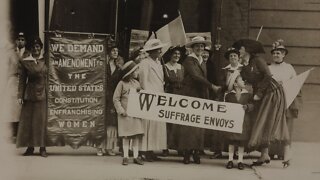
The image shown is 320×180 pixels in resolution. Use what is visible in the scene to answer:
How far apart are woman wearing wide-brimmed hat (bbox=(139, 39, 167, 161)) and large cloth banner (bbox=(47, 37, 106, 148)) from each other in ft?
2.14

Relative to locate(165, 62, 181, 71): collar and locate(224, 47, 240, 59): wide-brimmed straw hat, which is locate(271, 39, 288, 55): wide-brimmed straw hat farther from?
locate(165, 62, 181, 71): collar

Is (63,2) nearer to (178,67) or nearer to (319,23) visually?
(178,67)

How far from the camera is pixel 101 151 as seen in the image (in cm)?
895

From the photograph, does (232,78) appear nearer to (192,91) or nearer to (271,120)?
(192,91)

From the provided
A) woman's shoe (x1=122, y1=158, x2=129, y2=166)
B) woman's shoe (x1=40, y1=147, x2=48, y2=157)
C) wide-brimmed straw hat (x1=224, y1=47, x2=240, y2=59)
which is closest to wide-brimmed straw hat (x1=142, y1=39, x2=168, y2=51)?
wide-brimmed straw hat (x1=224, y1=47, x2=240, y2=59)

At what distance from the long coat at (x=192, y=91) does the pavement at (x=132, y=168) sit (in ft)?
1.03

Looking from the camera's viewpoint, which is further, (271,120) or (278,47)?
(278,47)

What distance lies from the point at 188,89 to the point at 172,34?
3.06 ft

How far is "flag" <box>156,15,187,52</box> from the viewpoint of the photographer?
29.1 feet

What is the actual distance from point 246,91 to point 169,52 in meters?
1.25

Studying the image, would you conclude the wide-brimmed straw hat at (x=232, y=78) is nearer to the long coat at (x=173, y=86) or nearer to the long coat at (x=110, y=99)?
the long coat at (x=173, y=86)

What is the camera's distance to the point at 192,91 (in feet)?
28.0

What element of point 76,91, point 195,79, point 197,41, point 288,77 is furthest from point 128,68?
point 288,77

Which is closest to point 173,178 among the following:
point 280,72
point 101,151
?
point 101,151
